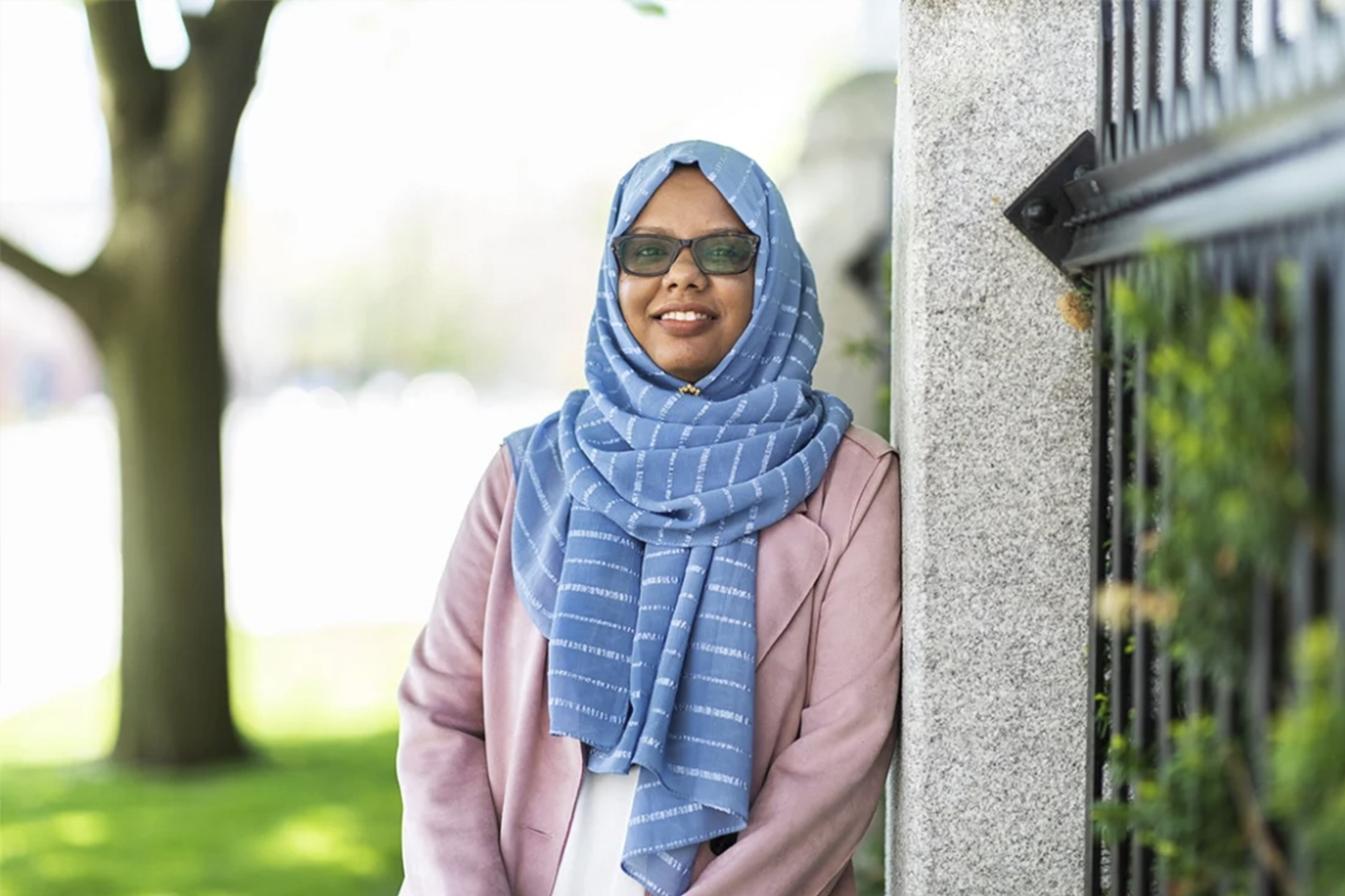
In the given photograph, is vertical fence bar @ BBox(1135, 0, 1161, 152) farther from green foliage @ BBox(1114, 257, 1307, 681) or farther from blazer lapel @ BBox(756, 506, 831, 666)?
blazer lapel @ BBox(756, 506, 831, 666)

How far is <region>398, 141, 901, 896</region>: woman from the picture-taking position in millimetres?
2377

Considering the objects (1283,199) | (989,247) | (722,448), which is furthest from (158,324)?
(1283,199)

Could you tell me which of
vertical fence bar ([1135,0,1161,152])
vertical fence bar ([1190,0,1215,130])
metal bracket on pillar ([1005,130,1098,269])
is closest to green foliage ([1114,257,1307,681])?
vertical fence bar ([1190,0,1215,130])

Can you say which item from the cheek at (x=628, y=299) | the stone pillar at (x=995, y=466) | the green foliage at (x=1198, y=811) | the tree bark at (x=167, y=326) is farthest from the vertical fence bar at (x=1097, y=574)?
the tree bark at (x=167, y=326)

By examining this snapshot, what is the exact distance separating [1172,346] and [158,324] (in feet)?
19.2

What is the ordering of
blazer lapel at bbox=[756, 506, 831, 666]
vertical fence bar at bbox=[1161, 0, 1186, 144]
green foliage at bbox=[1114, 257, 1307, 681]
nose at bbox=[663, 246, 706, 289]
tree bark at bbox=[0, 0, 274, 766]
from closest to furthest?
green foliage at bbox=[1114, 257, 1307, 681]
vertical fence bar at bbox=[1161, 0, 1186, 144]
blazer lapel at bbox=[756, 506, 831, 666]
nose at bbox=[663, 246, 706, 289]
tree bark at bbox=[0, 0, 274, 766]

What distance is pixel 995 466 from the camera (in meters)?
2.23

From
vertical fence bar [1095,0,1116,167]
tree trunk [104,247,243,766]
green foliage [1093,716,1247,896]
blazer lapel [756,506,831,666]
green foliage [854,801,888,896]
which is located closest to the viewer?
green foliage [1093,716,1247,896]

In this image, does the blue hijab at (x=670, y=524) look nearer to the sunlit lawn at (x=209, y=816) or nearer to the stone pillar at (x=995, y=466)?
the stone pillar at (x=995, y=466)

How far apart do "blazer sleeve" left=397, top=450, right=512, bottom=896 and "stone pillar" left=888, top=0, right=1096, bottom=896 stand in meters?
0.71

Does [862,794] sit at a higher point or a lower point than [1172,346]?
lower

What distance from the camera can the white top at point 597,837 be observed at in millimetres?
2436

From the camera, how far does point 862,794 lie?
2.42 metres

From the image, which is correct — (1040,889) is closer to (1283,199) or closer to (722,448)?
(722,448)
